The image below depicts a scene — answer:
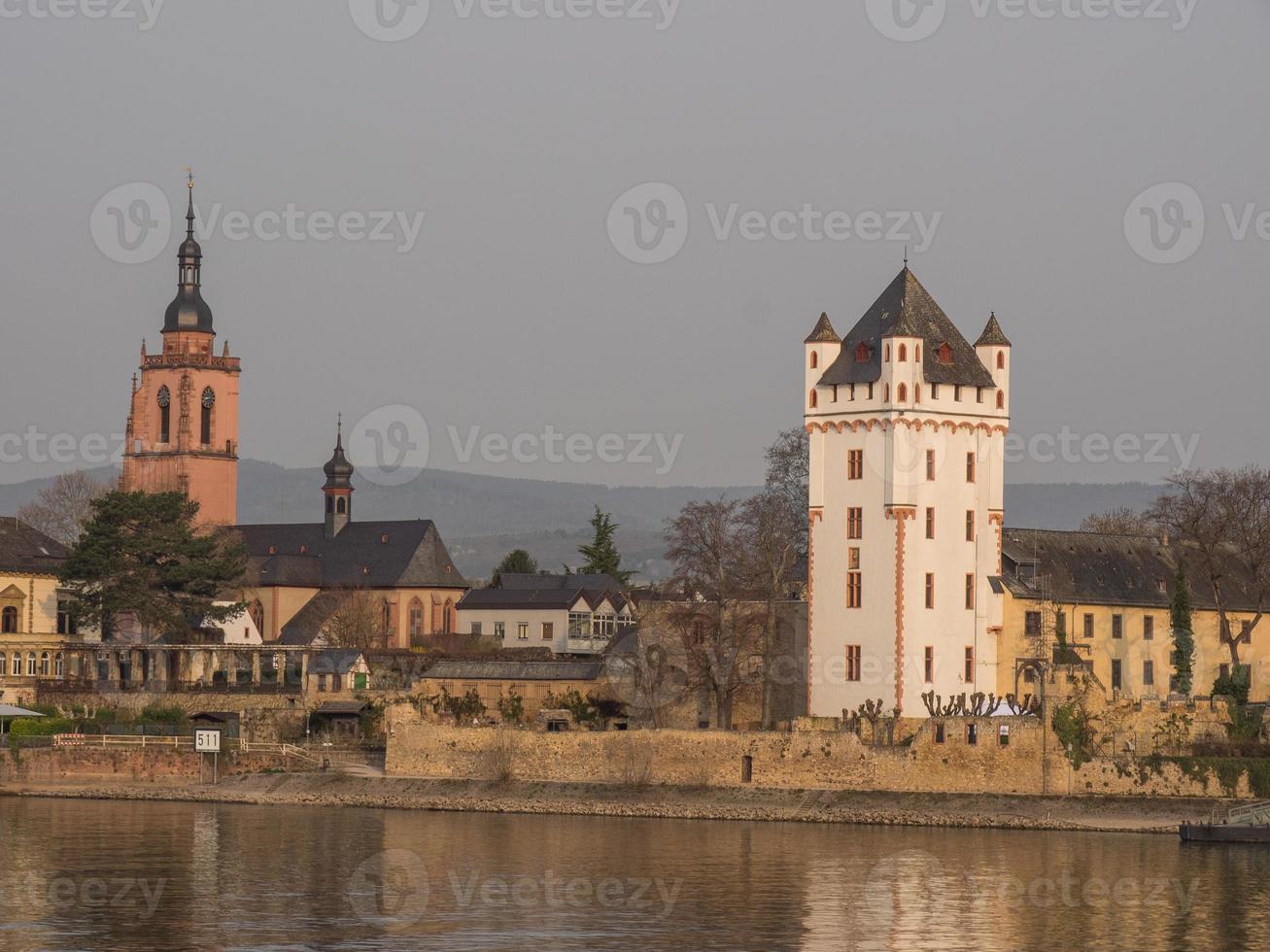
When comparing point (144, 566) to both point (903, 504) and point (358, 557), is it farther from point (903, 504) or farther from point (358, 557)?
point (903, 504)

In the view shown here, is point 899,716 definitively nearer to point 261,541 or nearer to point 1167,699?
point 1167,699

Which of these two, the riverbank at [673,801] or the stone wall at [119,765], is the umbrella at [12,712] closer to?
the stone wall at [119,765]

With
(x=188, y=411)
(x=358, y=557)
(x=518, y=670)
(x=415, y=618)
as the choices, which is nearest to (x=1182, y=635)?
(x=518, y=670)

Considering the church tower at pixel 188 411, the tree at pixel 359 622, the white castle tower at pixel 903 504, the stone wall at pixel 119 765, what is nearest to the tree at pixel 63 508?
the church tower at pixel 188 411

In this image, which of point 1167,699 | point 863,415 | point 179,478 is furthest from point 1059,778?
point 179,478

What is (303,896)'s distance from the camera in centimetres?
5391

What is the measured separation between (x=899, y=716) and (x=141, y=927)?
29481 mm

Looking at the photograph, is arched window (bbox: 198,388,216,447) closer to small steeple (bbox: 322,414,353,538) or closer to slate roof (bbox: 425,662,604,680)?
small steeple (bbox: 322,414,353,538)

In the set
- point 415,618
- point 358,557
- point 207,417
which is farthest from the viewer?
point 207,417

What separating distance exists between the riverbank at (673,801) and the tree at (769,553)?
6.89m

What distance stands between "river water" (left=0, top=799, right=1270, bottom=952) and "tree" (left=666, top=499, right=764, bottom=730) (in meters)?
9.59

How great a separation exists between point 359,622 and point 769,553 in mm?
33791

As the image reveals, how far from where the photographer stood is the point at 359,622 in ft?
364

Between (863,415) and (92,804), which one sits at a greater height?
(863,415)
